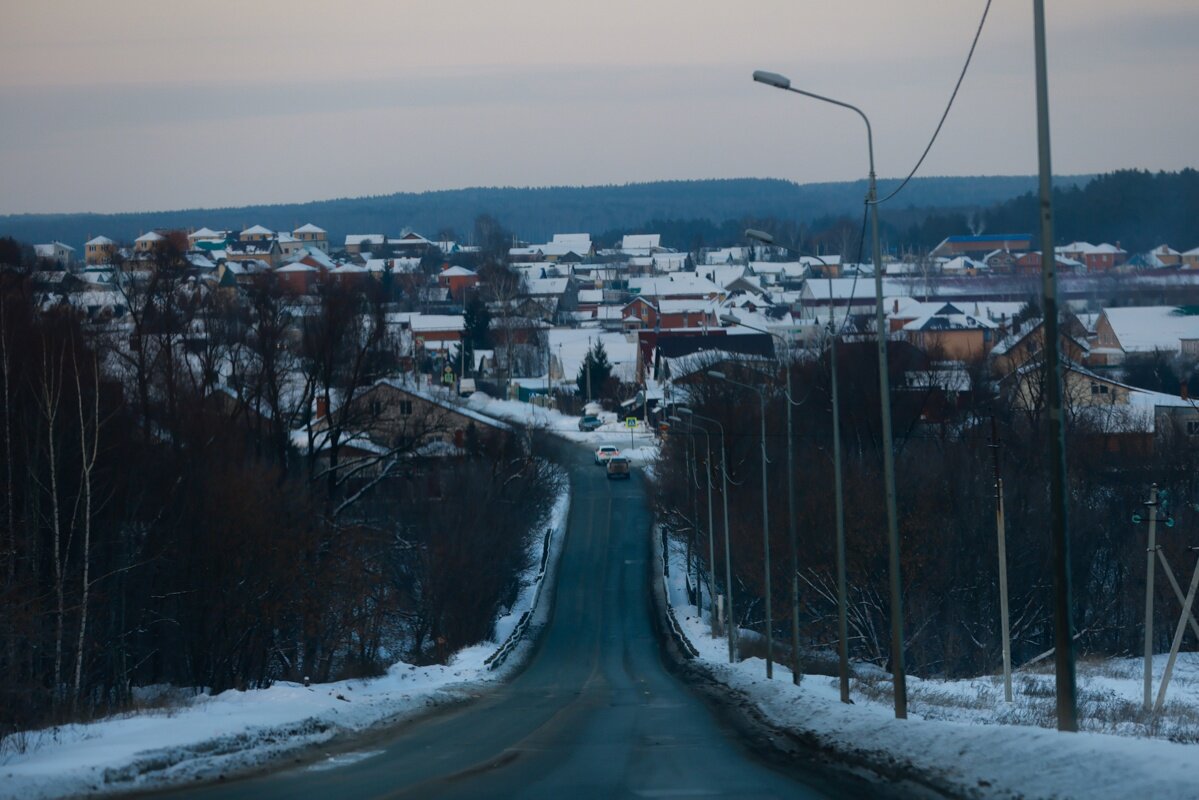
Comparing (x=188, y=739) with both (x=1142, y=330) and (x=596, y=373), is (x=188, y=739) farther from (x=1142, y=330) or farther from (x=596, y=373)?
(x=1142, y=330)

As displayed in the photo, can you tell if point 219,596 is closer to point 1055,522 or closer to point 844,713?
point 844,713

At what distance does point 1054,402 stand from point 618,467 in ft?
226

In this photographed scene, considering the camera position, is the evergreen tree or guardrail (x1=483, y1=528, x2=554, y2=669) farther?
the evergreen tree

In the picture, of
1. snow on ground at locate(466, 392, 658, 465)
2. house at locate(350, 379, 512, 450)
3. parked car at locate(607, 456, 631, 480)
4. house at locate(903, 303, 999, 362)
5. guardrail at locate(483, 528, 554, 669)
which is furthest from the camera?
house at locate(903, 303, 999, 362)

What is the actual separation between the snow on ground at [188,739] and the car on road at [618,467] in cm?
5595

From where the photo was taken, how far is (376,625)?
37188 mm

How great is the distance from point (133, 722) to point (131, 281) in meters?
41.3

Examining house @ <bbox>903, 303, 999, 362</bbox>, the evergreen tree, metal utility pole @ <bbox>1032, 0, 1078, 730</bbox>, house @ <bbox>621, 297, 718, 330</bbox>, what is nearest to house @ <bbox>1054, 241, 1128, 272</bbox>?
house @ <bbox>621, 297, 718, 330</bbox>

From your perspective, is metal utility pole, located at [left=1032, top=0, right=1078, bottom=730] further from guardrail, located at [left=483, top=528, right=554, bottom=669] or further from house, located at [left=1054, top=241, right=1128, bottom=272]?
house, located at [left=1054, top=241, right=1128, bottom=272]

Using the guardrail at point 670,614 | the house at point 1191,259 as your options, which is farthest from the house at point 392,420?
the house at point 1191,259

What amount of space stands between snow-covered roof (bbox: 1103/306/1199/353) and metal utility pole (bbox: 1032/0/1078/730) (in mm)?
92287

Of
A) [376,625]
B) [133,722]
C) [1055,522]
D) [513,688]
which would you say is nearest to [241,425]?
[376,625]

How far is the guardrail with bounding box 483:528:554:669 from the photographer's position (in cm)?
4169

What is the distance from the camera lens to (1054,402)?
470 inches
